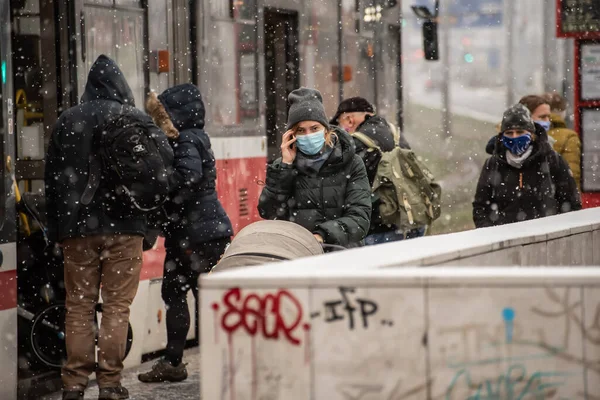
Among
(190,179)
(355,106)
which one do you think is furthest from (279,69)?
(190,179)

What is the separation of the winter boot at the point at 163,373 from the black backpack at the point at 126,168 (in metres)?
1.16

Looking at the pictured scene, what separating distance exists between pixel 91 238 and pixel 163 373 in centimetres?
119

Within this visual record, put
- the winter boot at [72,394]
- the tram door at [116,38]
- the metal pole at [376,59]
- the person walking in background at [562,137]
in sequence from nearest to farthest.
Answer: the winter boot at [72,394]
the tram door at [116,38]
the person walking in background at [562,137]
the metal pole at [376,59]

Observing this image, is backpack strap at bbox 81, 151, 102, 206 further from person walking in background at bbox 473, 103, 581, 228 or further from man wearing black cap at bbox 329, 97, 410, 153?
person walking in background at bbox 473, 103, 581, 228

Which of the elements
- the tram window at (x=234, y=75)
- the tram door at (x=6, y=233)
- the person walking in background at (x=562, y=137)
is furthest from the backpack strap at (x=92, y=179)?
the person walking in background at (x=562, y=137)

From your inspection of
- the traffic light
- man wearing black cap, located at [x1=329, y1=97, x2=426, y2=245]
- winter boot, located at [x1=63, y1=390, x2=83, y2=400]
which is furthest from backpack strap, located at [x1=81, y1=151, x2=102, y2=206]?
the traffic light

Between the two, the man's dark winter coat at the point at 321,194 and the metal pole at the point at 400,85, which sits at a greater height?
the metal pole at the point at 400,85

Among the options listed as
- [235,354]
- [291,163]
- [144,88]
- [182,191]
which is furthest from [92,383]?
[235,354]

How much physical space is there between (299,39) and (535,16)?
52361 mm

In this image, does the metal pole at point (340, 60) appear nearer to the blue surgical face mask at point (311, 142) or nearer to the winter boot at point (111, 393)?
the winter boot at point (111, 393)

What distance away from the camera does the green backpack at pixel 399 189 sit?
7.52m

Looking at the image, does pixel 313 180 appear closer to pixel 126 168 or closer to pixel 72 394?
pixel 126 168

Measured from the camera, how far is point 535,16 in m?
60.7

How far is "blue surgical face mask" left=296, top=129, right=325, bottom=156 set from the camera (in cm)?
612
